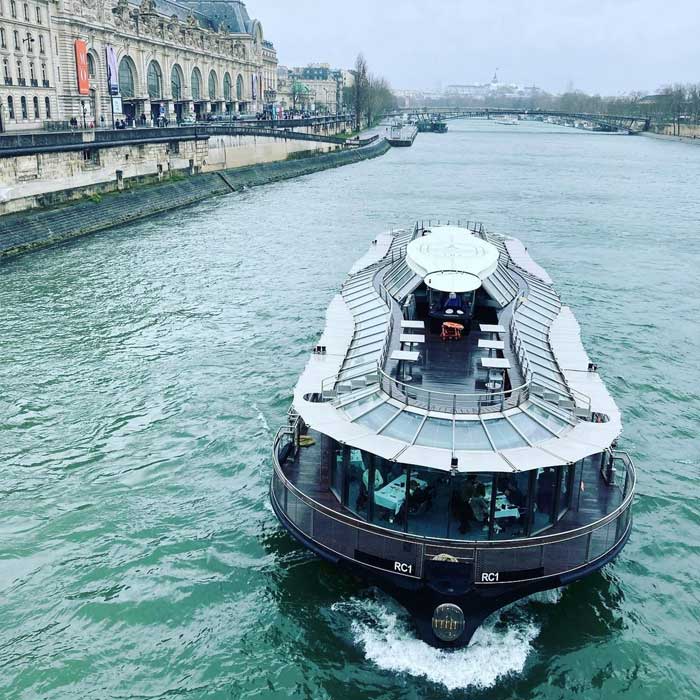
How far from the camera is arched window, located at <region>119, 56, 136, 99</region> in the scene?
9256 cm

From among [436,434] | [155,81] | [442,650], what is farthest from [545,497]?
[155,81]

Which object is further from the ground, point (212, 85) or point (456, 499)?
point (212, 85)

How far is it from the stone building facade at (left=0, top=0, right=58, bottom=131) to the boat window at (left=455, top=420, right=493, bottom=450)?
6162cm

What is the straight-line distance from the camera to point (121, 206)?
56250 millimetres

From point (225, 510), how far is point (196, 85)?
114m

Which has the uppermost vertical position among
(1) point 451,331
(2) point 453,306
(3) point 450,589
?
(2) point 453,306

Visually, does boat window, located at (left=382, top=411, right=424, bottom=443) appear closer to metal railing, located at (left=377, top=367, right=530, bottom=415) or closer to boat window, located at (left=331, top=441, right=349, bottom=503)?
metal railing, located at (left=377, top=367, right=530, bottom=415)

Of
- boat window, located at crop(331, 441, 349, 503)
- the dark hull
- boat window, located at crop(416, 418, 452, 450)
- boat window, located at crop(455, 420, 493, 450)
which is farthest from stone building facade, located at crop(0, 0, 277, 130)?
the dark hull

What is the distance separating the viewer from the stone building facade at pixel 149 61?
75.9m

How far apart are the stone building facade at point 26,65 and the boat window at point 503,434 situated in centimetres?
6184

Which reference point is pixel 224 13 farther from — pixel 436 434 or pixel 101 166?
pixel 436 434

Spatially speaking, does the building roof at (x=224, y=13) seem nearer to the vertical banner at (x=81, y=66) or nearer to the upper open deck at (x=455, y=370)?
the vertical banner at (x=81, y=66)

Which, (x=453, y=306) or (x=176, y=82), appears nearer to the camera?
(x=453, y=306)

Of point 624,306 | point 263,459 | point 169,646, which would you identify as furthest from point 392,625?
point 624,306
